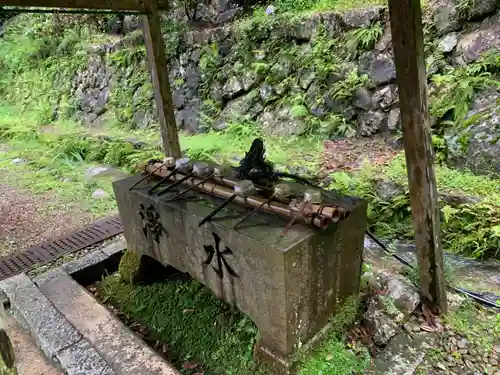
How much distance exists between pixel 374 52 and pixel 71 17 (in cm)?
1093

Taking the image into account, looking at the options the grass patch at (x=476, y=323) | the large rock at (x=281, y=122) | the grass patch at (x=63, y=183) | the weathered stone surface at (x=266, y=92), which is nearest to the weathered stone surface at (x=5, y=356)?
the grass patch at (x=476, y=323)

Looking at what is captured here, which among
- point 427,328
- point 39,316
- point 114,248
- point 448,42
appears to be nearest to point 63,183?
point 114,248

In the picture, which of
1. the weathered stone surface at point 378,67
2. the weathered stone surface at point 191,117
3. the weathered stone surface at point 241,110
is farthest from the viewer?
the weathered stone surface at point 191,117

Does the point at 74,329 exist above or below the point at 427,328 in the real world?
above

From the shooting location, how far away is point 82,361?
276cm

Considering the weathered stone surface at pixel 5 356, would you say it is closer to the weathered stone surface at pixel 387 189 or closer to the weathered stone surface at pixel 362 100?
Answer: the weathered stone surface at pixel 387 189

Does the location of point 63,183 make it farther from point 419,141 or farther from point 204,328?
point 419,141

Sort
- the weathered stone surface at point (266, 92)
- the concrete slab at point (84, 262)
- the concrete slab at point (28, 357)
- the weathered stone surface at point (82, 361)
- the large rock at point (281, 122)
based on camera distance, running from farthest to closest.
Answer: the weathered stone surface at point (266, 92) < the large rock at point (281, 122) < the concrete slab at point (84, 262) < the concrete slab at point (28, 357) < the weathered stone surface at point (82, 361)

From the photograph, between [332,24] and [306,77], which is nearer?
[332,24]

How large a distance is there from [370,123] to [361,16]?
2.10 m

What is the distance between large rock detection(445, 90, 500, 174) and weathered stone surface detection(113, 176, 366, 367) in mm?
3044

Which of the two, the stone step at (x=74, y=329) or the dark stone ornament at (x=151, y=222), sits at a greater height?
the dark stone ornament at (x=151, y=222)

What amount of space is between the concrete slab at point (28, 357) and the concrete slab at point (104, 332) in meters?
0.33

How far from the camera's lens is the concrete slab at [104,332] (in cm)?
269
